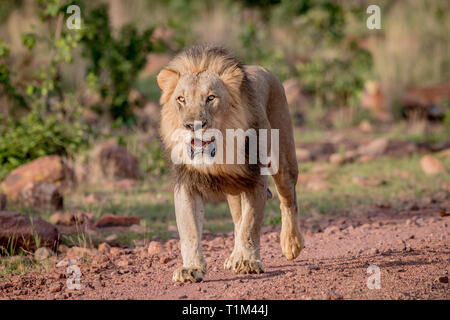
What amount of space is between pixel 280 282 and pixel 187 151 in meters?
0.96

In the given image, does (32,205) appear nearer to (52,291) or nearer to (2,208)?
(2,208)

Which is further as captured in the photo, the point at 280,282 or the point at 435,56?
the point at 435,56

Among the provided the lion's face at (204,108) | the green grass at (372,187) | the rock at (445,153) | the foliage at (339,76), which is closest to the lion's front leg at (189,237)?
the lion's face at (204,108)

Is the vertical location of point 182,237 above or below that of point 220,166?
below

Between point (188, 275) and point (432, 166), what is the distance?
5.75 m

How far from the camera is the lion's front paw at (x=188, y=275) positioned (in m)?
4.15

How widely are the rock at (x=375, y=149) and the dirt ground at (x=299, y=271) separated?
408 cm

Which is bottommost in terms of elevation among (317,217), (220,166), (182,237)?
(317,217)

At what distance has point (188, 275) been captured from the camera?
4145mm

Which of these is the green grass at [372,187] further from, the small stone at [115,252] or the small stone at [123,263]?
the small stone at [123,263]

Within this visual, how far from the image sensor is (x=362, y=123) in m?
12.9

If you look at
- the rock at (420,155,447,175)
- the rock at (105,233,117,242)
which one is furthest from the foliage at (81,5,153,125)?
the rock at (420,155,447,175)
